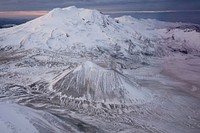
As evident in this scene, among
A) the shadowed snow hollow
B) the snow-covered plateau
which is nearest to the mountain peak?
the snow-covered plateau

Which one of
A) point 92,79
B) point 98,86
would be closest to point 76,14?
point 92,79

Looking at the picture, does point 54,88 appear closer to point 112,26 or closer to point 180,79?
point 180,79

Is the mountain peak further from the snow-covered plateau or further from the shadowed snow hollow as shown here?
the shadowed snow hollow

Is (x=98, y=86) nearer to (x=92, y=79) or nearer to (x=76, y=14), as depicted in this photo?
(x=92, y=79)

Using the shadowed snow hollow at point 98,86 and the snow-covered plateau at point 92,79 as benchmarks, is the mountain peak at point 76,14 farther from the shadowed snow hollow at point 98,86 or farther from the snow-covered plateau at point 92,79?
the shadowed snow hollow at point 98,86

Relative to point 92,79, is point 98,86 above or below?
below
